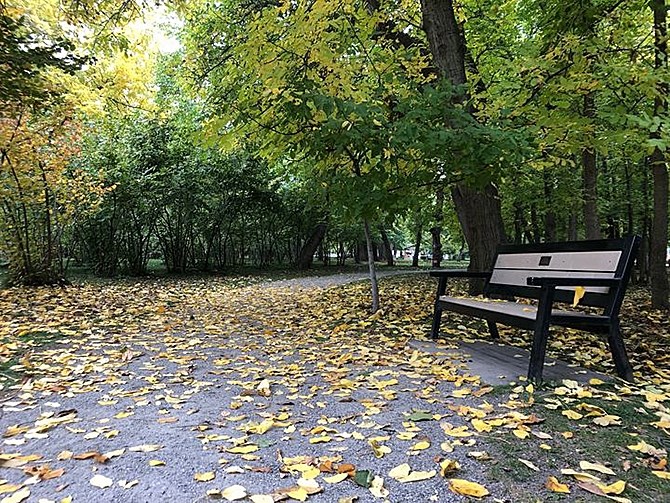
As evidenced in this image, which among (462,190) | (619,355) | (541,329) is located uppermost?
(462,190)

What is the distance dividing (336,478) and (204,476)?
545 mm

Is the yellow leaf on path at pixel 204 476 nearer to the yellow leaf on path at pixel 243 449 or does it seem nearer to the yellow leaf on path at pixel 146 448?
the yellow leaf on path at pixel 243 449

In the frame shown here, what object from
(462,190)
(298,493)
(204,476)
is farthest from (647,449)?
(462,190)

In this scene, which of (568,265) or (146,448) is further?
(568,265)

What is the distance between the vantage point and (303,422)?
2.55 m

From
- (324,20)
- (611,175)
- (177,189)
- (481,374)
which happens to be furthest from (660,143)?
(177,189)

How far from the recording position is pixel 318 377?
3.42m

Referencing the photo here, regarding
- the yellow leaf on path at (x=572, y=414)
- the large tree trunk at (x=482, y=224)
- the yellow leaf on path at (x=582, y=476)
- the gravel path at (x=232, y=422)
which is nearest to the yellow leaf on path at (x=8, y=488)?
the gravel path at (x=232, y=422)

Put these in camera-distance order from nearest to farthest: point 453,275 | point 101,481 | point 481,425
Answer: point 101,481, point 481,425, point 453,275

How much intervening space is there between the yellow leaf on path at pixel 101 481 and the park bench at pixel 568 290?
2.46 m

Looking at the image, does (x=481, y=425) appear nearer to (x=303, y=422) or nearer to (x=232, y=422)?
(x=303, y=422)

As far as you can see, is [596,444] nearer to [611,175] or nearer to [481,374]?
[481,374]

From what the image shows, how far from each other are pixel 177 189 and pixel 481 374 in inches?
402

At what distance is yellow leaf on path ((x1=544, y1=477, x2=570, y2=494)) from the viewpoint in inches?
69.0
